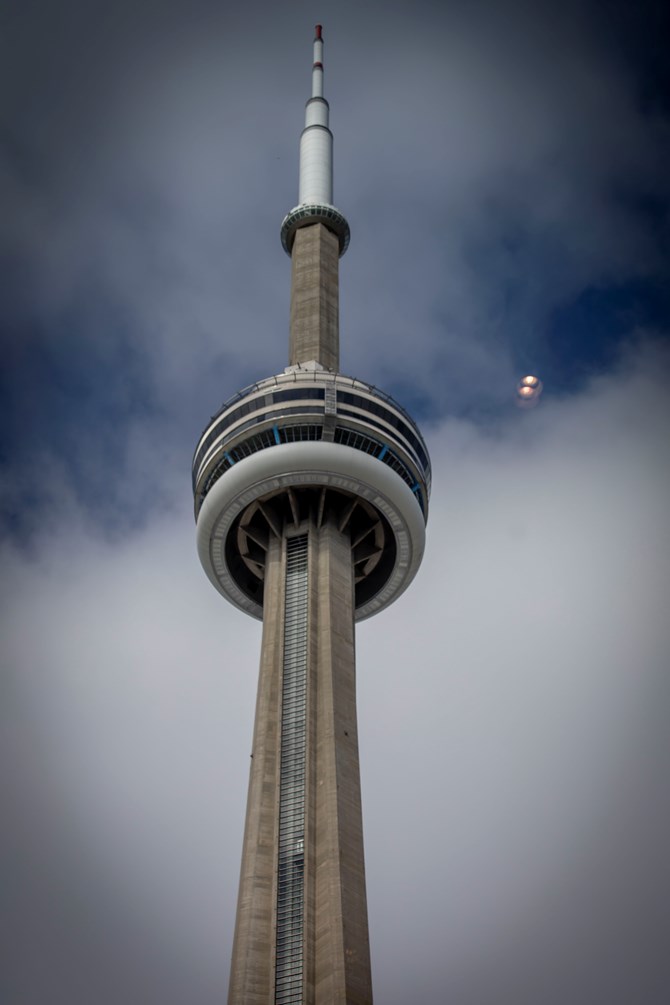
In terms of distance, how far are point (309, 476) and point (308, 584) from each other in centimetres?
689

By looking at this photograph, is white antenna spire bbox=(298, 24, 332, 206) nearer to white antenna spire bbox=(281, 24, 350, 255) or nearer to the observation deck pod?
white antenna spire bbox=(281, 24, 350, 255)

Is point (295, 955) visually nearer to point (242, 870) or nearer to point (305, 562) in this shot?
point (242, 870)

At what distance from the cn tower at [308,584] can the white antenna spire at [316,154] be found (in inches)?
324

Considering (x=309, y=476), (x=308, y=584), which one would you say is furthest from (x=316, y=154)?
(x=308, y=584)

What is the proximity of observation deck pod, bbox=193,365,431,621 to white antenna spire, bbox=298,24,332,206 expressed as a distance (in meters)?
24.8

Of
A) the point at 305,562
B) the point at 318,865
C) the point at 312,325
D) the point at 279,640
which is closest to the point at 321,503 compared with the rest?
the point at 305,562

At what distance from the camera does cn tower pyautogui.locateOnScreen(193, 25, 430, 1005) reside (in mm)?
56531

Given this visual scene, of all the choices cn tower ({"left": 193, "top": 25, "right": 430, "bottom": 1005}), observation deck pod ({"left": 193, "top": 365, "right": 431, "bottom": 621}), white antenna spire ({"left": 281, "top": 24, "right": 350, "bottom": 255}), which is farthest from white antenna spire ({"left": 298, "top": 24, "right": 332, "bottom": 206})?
observation deck pod ({"left": 193, "top": 365, "right": 431, "bottom": 621})

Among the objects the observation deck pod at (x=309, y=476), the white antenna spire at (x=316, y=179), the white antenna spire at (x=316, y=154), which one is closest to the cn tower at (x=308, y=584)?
the observation deck pod at (x=309, y=476)

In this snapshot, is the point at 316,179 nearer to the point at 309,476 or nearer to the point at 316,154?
the point at 316,154

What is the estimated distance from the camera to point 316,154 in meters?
100

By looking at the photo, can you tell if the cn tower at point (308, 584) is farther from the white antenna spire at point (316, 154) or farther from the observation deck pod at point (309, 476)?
the white antenna spire at point (316, 154)

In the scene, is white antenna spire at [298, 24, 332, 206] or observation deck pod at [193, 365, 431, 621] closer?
observation deck pod at [193, 365, 431, 621]

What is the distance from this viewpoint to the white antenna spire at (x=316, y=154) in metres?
97.7
